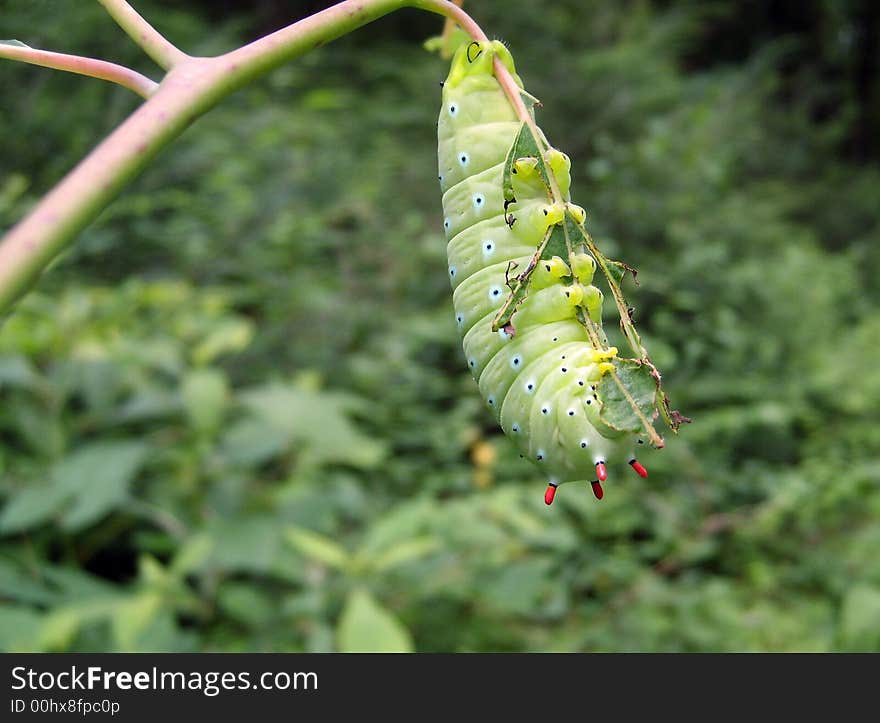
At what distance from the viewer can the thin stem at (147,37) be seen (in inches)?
26.3

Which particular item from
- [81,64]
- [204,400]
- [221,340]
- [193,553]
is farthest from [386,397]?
[81,64]

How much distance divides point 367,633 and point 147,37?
1900 mm

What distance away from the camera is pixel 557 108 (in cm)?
642

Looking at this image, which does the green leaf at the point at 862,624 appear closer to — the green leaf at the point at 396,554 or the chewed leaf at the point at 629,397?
the green leaf at the point at 396,554

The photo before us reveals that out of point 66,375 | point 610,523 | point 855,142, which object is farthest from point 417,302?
point 855,142

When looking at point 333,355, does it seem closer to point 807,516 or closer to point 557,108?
point 807,516

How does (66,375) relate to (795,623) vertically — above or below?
above

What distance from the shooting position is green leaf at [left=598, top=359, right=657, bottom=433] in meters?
0.88

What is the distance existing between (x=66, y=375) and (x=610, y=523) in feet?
7.51

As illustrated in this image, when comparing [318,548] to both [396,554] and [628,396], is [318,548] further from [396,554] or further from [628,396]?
[628,396]

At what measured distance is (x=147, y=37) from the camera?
2.34ft

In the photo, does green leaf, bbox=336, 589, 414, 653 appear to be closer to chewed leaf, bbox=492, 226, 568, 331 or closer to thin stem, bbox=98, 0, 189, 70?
chewed leaf, bbox=492, 226, 568, 331

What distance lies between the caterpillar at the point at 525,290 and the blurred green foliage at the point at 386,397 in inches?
37.4

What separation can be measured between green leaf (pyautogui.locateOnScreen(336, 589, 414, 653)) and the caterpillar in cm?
144
